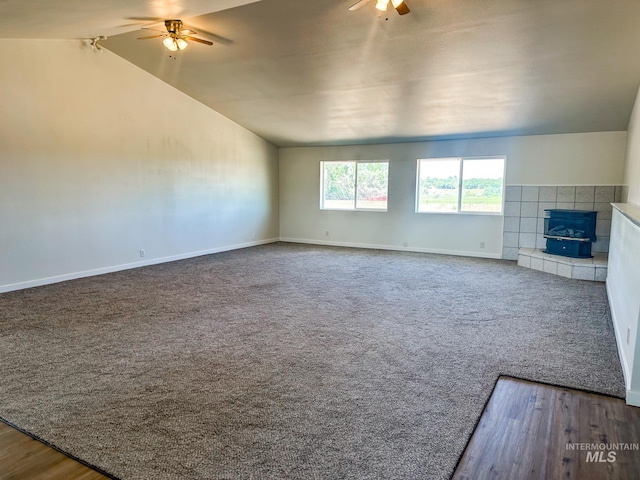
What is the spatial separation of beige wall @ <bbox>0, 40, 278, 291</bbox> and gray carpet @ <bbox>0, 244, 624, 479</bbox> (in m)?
0.73

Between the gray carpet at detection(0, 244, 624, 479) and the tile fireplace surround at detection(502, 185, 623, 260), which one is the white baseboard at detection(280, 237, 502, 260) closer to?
the tile fireplace surround at detection(502, 185, 623, 260)

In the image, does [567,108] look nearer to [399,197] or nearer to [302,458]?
[399,197]

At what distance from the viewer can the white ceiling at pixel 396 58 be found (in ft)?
12.0

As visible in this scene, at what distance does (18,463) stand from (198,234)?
582 cm

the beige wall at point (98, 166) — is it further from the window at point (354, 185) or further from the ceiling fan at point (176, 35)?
the window at point (354, 185)

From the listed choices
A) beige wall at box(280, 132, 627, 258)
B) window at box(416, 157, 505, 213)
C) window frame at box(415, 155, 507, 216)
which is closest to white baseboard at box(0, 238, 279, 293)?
beige wall at box(280, 132, 627, 258)

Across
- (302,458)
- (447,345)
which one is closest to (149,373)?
(302,458)


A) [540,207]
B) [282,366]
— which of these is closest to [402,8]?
[282,366]

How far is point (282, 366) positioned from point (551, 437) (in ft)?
5.38

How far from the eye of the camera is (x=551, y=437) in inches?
78.2

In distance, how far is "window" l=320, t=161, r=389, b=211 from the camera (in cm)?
839

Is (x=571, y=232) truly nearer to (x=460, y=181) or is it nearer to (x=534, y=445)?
(x=460, y=181)

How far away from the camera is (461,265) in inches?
259

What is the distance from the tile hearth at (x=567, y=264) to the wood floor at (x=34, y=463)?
5.99 m
